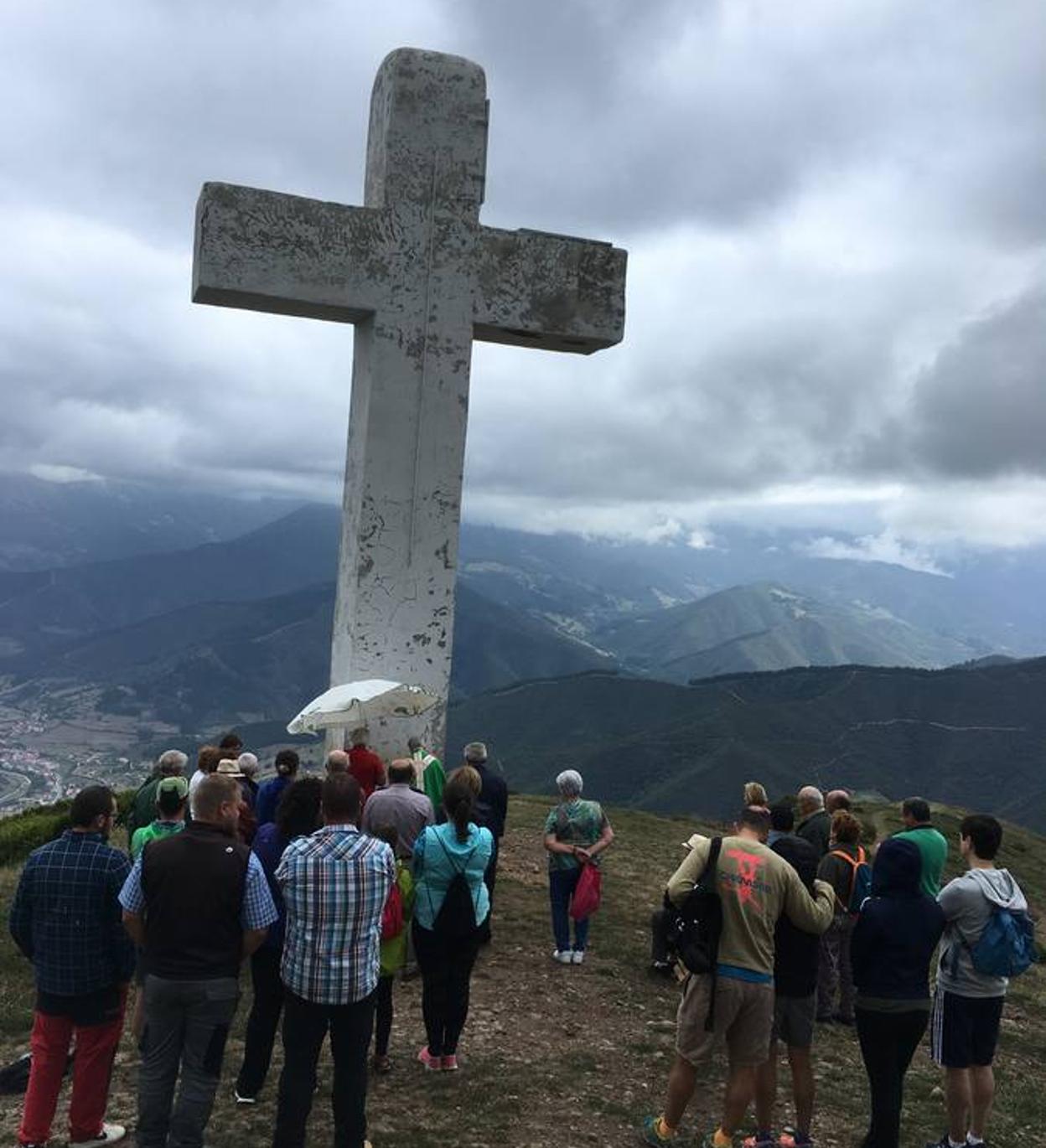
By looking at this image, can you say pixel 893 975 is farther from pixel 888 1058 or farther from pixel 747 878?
pixel 747 878

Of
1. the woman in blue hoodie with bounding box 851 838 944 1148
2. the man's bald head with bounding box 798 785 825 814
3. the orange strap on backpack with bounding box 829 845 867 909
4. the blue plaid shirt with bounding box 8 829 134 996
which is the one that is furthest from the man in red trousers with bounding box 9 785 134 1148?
the man's bald head with bounding box 798 785 825 814

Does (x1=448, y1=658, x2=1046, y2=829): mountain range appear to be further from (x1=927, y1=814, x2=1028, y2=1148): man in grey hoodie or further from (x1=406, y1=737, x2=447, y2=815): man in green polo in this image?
(x1=927, y1=814, x2=1028, y2=1148): man in grey hoodie

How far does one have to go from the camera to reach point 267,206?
Result: 24.9 ft

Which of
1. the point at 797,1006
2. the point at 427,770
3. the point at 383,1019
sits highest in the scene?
A: the point at 427,770

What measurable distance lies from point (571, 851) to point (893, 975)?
3.82 metres

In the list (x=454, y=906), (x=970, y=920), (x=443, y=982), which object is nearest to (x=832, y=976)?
(x=970, y=920)

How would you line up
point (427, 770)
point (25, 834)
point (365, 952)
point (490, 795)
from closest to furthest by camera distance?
point (365, 952)
point (427, 770)
point (490, 795)
point (25, 834)

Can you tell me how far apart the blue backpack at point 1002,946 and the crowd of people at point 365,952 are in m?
0.02

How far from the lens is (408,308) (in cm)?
802

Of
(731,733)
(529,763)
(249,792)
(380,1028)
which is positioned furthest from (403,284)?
(529,763)

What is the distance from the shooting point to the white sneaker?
16.8 ft

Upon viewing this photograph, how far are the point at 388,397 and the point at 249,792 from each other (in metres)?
3.78

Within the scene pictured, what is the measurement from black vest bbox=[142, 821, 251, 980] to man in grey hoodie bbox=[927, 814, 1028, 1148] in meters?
4.25

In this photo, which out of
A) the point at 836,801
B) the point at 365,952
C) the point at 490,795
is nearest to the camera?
the point at 365,952
